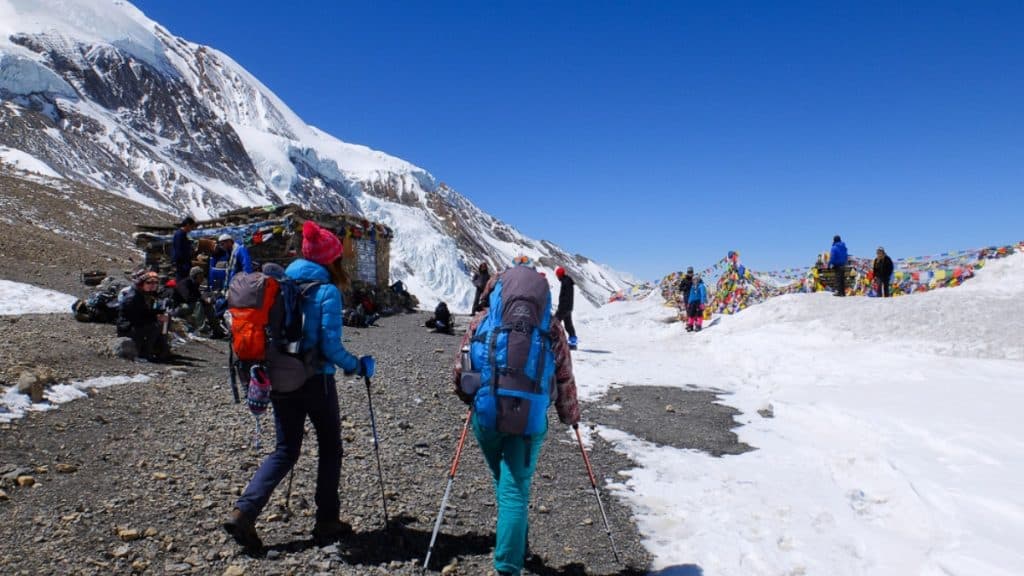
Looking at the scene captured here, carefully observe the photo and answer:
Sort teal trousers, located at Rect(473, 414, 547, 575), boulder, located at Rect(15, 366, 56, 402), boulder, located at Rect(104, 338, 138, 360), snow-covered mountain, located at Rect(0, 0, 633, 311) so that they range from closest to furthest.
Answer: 1. teal trousers, located at Rect(473, 414, 547, 575)
2. boulder, located at Rect(15, 366, 56, 402)
3. boulder, located at Rect(104, 338, 138, 360)
4. snow-covered mountain, located at Rect(0, 0, 633, 311)

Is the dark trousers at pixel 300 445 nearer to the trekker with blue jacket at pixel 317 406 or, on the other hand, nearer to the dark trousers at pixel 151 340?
the trekker with blue jacket at pixel 317 406

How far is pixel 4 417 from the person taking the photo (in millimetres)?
5566

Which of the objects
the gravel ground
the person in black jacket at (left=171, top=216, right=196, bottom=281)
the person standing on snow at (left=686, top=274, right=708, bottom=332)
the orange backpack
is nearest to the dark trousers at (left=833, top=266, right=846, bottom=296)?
the person standing on snow at (left=686, top=274, right=708, bottom=332)

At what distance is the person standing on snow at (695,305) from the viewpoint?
62.2 feet

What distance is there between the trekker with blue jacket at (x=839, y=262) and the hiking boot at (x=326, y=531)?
18.2 metres

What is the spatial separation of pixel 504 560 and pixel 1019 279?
709 inches

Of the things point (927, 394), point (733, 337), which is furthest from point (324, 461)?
point (733, 337)

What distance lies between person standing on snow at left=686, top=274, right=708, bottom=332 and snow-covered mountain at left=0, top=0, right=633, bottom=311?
1688 inches

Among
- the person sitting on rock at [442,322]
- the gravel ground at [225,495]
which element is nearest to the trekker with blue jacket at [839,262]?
the person sitting on rock at [442,322]

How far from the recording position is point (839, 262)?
18.4m

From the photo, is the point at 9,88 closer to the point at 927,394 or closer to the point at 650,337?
the point at 650,337

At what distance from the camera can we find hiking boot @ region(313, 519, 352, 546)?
13.1ft

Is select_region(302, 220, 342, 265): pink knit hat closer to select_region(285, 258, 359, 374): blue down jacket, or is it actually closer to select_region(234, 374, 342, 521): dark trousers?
select_region(285, 258, 359, 374): blue down jacket

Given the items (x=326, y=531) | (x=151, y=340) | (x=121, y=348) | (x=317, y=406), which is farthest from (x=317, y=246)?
(x=151, y=340)
